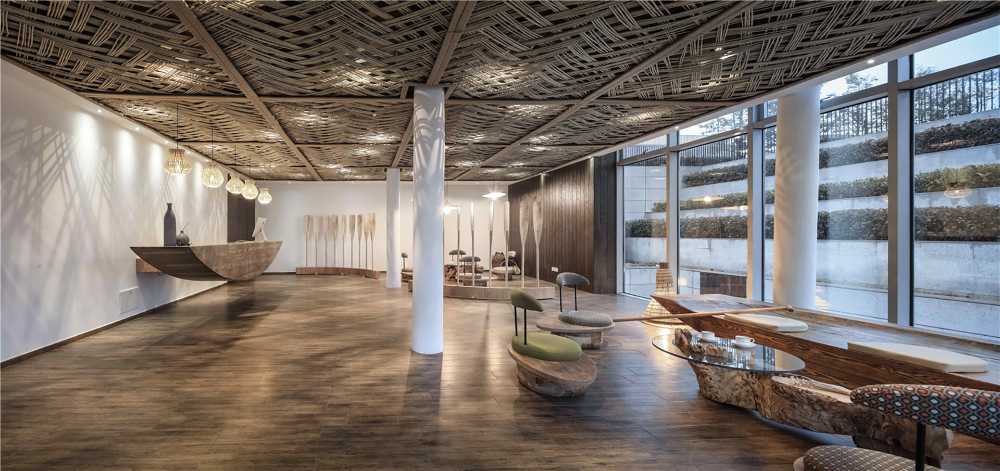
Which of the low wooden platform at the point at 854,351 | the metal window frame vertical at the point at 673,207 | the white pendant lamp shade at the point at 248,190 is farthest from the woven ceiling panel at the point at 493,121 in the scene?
the white pendant lamp shade at the point at 248,190

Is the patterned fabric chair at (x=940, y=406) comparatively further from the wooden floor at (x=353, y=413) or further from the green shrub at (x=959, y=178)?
the green shrub at (x=959, y=178)

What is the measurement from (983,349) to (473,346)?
14.4 feet

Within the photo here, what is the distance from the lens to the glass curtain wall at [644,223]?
847 cm

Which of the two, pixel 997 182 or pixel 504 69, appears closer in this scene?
pixel 997 182

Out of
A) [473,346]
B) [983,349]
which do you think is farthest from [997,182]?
[473,346]

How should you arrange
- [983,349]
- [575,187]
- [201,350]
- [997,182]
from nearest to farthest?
[983,349]
[997,182]
[201,350]
[575,187]

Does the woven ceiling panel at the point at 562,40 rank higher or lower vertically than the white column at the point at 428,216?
A: higher

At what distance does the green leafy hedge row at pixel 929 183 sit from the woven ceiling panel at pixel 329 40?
480 cm

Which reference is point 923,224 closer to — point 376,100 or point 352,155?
point 376,100

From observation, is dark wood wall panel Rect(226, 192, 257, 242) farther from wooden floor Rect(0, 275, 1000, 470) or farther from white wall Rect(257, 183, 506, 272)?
wooden floor Rect(0, 275, 1000, 470)

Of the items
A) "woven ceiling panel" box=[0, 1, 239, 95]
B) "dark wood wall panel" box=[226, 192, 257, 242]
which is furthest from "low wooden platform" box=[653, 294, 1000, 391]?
"dark wood wall panel" box=[226, 192, 257, 242]

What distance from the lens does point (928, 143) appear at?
424cm

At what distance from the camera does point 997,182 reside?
381cm

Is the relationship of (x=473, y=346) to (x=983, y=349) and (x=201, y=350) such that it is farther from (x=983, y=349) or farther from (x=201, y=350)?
(x=983, y=349)
